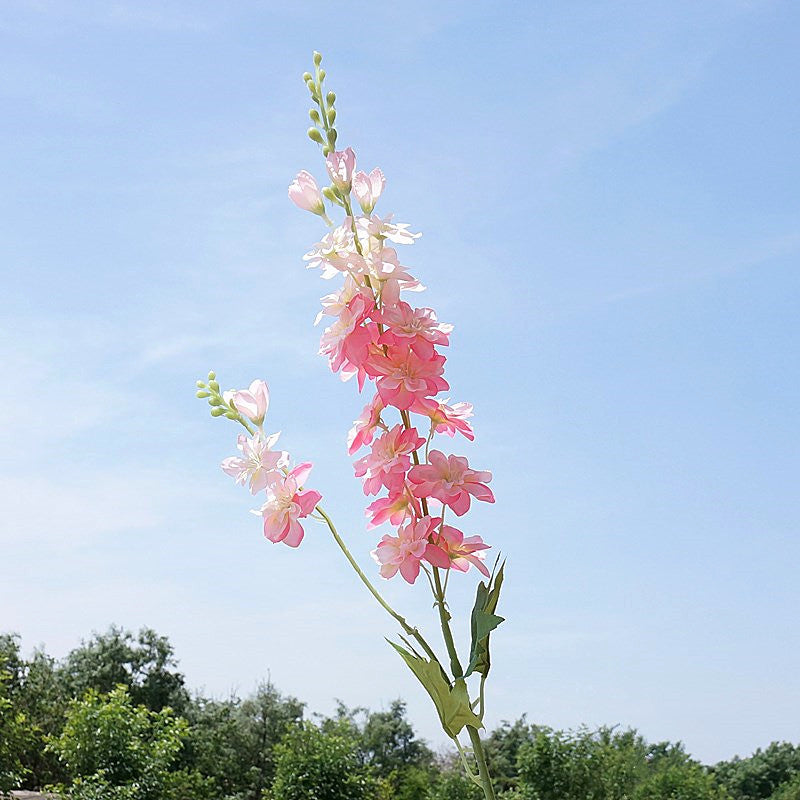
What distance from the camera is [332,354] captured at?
4.67ft

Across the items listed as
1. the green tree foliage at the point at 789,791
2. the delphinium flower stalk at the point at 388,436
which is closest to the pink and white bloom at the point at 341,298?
the delphinium flower stalk at the point at 388,436

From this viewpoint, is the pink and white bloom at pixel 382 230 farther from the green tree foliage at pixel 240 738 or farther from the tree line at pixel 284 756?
the green tree foliage at pixel 240 738

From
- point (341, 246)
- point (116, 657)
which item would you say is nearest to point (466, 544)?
point (341, 246)

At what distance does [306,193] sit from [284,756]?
5332 mm

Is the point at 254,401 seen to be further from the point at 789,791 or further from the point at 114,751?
the point at 789,791

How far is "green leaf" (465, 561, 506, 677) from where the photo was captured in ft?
4.27

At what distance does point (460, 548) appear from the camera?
4.48ft

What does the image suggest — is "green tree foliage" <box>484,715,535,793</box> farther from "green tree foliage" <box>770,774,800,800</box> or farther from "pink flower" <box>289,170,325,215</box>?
"pink flower" <box>289,170,325,215</box>

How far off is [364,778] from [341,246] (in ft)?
17.6

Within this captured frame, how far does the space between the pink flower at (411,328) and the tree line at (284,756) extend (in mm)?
4975

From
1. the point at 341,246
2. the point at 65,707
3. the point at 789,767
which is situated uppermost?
the point at 65,707

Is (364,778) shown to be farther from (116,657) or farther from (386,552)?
(116,657)

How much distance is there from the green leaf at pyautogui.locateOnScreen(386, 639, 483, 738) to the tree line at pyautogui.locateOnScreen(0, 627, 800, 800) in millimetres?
4845

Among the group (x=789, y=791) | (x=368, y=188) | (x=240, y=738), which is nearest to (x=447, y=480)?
(x=368, y=188)
